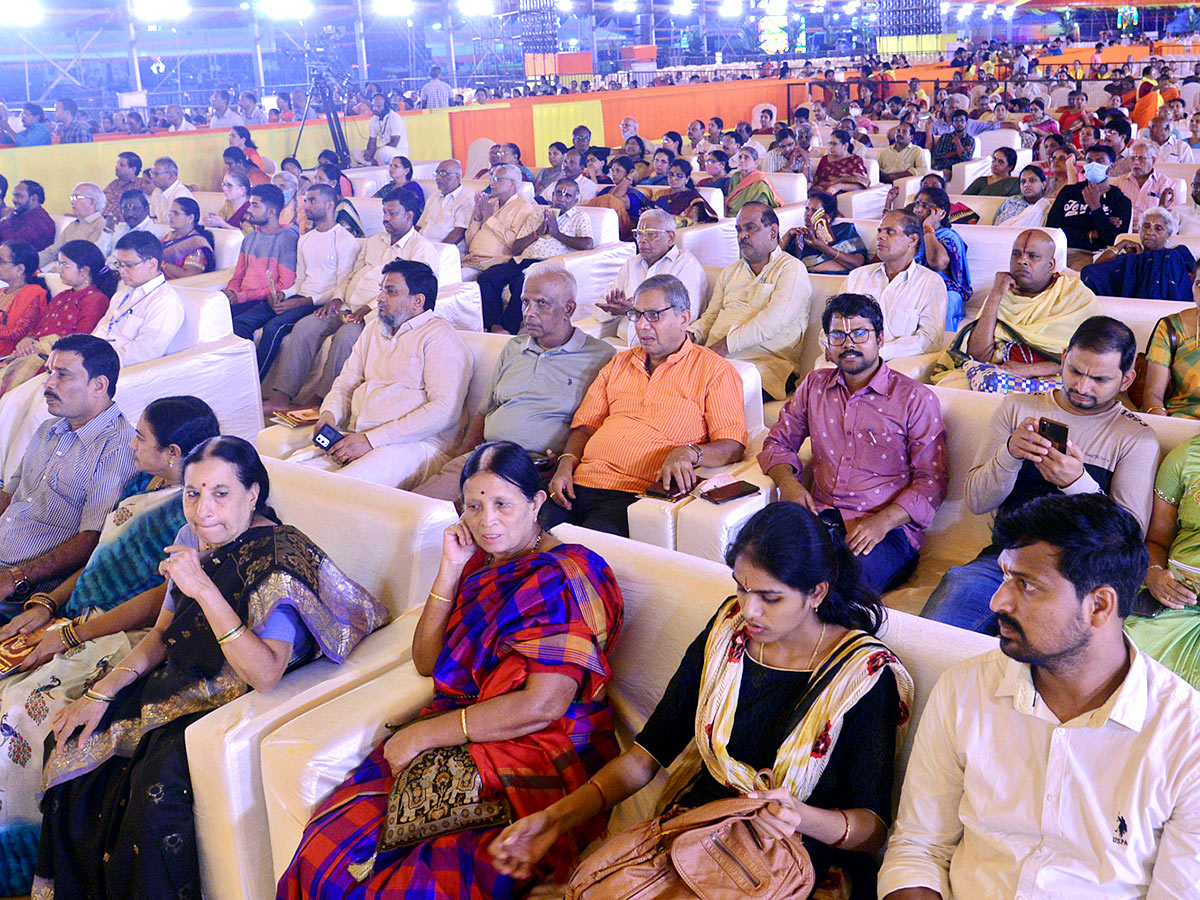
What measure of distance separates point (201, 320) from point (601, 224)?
2315mm

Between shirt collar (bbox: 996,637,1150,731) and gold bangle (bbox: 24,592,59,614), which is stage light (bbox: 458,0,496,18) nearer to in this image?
gold bangle (bbox: 24,592,59,614)

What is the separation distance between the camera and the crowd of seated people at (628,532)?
150 centimetres

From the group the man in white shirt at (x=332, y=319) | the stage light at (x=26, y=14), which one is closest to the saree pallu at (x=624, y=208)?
the man in white shirt at (x=332, y=319)

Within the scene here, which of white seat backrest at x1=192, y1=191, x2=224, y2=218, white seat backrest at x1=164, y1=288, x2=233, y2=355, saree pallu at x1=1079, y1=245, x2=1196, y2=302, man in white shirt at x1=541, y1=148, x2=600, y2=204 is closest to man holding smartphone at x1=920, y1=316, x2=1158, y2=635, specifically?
saree pallu at x1=1079, y1=245, x2=1196, y2=302

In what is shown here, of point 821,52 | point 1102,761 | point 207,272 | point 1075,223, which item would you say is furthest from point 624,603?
point 821,52

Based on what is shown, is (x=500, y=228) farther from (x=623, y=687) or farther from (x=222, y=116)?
(x=222, y=116)

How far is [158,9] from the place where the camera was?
1579cm

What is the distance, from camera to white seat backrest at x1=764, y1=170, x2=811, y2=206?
7.23 meters

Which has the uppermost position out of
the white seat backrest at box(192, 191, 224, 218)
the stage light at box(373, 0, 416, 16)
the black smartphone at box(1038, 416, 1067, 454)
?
the stage light at box(373, 0, 416, 16)

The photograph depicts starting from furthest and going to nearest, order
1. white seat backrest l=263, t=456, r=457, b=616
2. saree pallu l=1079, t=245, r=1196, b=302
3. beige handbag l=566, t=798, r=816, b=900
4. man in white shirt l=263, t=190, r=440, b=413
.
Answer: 1. man in white shirt l=263, t=190, r=440, b=413
2. saree pallu l=1079, t=245, r=1196, b=302
3. white seat backrest l=263, t=456, r=457, b=616
4. beige handbag l=566, t=798, r=816, b=900

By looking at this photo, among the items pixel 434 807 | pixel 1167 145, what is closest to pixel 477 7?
pixel 1167 145

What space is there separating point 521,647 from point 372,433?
1.77 meters

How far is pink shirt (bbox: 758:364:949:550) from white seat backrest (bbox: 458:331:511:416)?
1146mm

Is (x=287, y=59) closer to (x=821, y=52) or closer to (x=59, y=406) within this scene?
(x=821, y=52)
